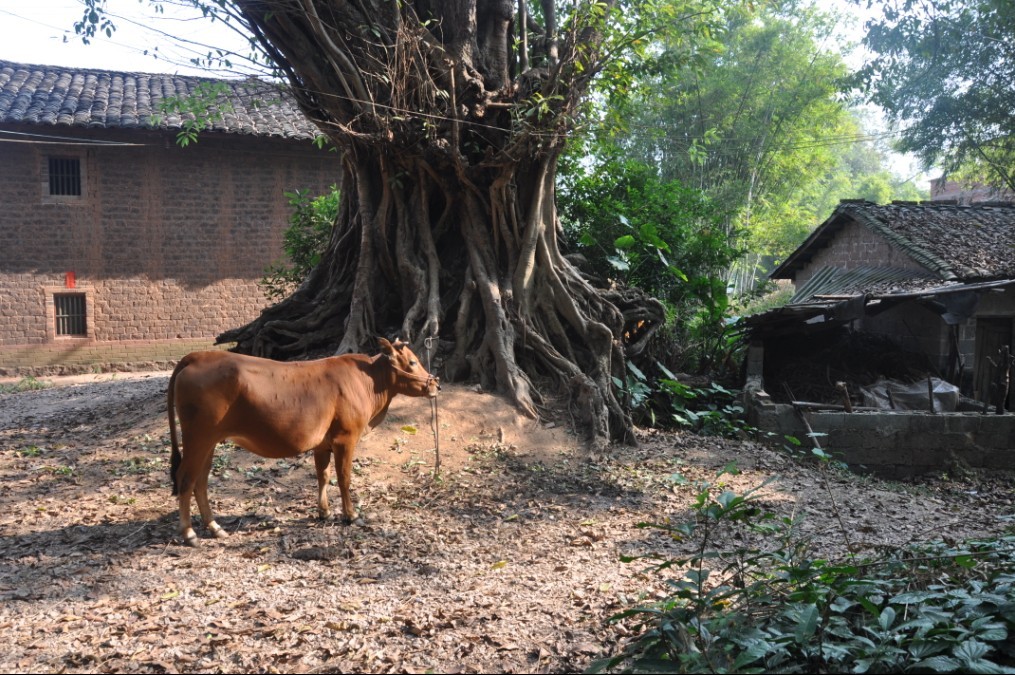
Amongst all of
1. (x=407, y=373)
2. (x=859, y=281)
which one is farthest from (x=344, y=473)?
(x=859, y=281)

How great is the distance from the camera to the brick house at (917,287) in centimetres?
1323

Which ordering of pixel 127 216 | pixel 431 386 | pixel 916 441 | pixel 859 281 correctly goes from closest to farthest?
pixel 431 386 → pixel 916 441 → pixel 127 216 → pixel 859 281

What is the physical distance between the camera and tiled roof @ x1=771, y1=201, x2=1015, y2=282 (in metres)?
16.5

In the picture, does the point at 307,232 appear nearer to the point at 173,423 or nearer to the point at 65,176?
the point at 65,176

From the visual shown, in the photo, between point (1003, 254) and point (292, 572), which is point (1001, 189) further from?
point (292, 572)

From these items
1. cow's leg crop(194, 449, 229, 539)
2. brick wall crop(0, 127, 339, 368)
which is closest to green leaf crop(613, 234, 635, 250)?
cow's leg crop(194, 449, 229, 539)

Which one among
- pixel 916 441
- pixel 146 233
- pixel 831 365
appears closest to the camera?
pixel 916 441

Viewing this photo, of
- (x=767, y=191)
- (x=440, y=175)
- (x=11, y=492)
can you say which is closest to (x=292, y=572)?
(x=11, y=492)

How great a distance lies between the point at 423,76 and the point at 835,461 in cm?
689

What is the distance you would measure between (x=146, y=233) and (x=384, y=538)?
46.1 feet

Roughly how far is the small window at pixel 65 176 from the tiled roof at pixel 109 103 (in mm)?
1123

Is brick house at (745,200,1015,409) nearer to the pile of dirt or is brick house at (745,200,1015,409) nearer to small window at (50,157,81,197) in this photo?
the pile of dirt

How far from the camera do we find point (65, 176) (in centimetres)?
1733

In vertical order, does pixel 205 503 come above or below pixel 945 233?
below
